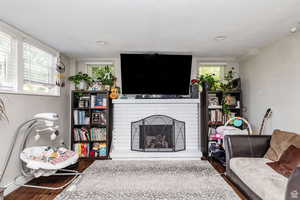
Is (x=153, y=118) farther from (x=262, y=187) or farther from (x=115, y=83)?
(x=262, y=187)

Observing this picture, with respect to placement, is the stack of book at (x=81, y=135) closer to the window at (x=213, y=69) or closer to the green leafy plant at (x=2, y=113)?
the green leafy plant at (x=2, y=113)

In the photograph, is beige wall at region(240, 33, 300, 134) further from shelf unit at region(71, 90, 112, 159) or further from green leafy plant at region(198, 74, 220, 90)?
shelf unit at region(71, 90, 112, 159)

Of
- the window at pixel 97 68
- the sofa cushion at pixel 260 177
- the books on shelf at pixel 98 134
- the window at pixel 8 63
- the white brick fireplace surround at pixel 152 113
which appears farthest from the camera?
the window at pixel 97 68

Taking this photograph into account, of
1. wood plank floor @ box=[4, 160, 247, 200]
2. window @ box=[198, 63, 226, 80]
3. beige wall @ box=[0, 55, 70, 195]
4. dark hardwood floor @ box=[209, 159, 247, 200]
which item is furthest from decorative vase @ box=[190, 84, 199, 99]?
beige wall @ box=[0, 55, 70, 195]

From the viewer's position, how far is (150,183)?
2.70 meters

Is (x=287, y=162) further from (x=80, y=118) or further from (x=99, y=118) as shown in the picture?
(x=80, y=118)

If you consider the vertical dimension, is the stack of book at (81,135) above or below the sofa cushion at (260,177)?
above

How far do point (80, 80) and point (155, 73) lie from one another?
1.67 m

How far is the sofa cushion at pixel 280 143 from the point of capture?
237 centimetres

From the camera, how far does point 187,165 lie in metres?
3.49

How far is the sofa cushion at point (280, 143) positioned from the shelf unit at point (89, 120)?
2946 millimetres

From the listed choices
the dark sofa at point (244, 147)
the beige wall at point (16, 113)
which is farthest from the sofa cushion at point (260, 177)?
the beige wall at point (16, 113)

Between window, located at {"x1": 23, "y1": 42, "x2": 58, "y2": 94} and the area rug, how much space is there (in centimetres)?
172

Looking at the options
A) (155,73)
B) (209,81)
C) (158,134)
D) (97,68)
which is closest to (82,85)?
Result: (97,68)
